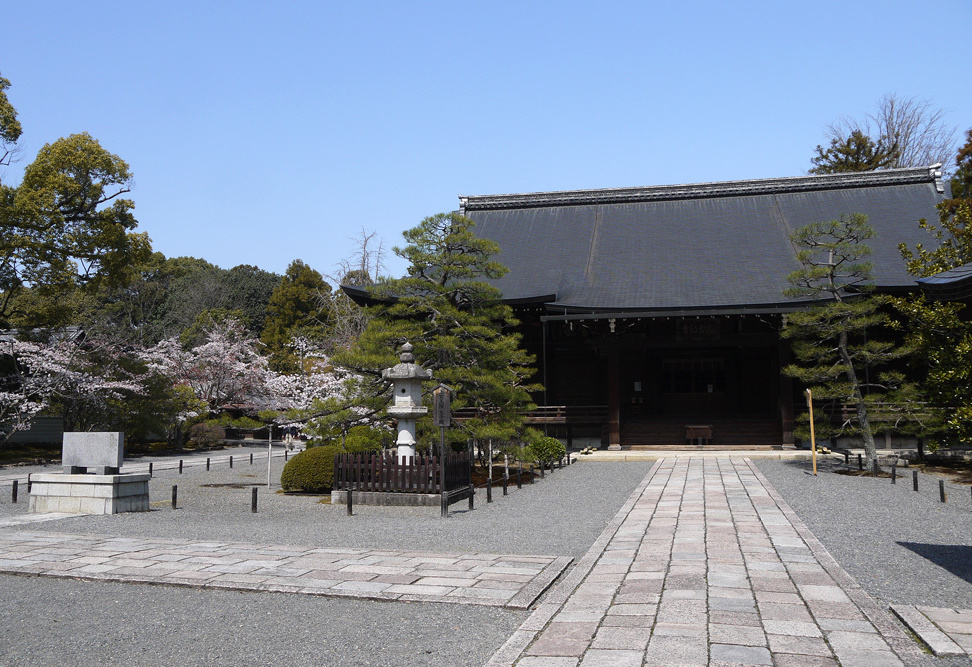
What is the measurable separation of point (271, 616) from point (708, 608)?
3429 mm

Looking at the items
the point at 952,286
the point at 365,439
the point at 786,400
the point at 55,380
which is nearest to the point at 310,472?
the point at 365,439

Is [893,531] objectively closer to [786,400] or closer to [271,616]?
[271,616]

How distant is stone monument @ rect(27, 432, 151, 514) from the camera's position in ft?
39.4

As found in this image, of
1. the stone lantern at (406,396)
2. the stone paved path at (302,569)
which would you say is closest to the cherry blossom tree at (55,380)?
the stone lantern at (406,396)

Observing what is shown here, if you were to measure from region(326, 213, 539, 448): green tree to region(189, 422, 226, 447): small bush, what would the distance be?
1786cm

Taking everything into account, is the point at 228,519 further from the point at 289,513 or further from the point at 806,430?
the point at 806,430

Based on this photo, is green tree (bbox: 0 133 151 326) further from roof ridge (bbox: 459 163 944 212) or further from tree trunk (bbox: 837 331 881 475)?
tree trunk (bbox: 837 331 881 475)

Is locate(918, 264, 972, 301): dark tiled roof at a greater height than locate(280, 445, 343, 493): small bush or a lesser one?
greater

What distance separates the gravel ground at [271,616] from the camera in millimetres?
4887

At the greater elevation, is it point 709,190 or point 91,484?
point 709,190

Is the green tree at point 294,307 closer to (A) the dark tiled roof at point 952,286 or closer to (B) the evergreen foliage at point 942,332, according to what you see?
(B) the evergreen foliage at point 942,332

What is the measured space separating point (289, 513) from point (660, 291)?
13834mm

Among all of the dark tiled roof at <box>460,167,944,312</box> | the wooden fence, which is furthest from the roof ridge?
the wooden fence

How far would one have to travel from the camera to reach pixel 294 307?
47.7 meters
